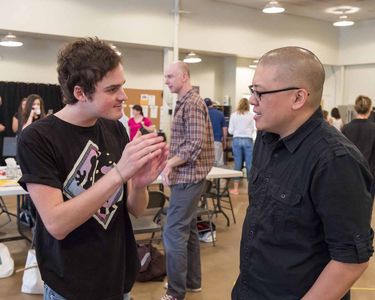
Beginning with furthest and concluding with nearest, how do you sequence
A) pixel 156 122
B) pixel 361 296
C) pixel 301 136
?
pixel 156 122 → pixel 361 296 → pixel 301 136

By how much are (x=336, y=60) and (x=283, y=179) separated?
10252 mm

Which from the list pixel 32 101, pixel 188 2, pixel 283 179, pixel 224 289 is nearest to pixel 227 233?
pixel 224 289

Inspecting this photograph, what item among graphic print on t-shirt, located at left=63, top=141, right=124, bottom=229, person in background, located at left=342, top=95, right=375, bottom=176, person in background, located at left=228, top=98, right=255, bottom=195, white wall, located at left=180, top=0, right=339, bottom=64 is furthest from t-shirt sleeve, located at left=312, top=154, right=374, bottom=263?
white wall, located at left=180, top=0, right=339, bottom=64

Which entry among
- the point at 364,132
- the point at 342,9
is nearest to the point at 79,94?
the point at 364,132

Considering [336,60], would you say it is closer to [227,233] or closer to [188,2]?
[188,2]

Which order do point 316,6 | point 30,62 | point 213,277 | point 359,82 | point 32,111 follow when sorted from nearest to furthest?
point 213,277 → point 32,111 → point 30,62 → point 316,6 → point 359,82

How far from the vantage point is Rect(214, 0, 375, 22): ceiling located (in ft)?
27.8

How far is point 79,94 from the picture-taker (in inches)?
52.7

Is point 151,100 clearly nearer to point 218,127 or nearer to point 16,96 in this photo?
point 218,127

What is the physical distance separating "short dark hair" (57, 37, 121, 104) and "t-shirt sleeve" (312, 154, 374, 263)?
2.42 feet

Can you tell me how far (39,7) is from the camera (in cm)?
655

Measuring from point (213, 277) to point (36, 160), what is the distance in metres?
2.77

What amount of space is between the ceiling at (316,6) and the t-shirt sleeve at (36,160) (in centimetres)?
786

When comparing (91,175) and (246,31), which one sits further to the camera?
(246,31)
